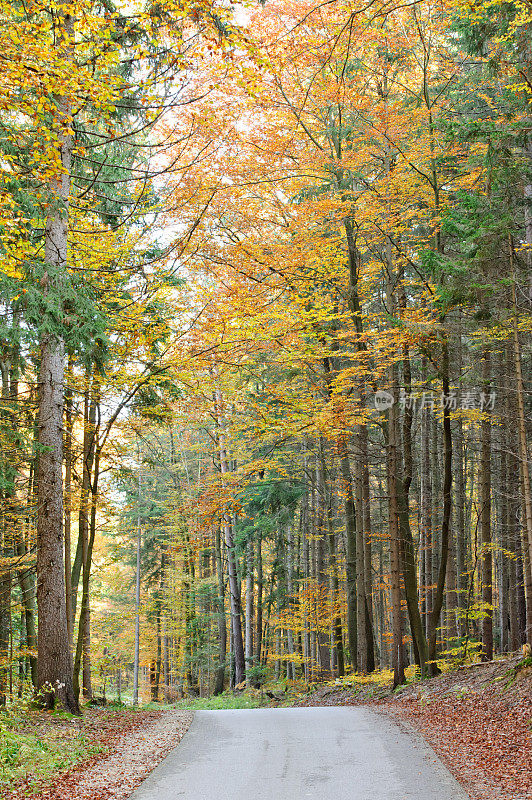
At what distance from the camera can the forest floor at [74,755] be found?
587 cm

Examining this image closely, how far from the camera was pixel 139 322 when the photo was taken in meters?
11.2

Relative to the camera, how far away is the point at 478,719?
29.1ft

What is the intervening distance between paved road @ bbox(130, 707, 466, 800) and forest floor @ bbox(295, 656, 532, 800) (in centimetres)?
33

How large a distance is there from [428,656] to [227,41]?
12674 mm

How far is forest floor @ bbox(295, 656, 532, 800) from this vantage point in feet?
20.2

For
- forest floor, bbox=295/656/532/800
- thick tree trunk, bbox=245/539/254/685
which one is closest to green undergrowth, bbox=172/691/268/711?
thick tree trunk, bbox=245/539/254/685

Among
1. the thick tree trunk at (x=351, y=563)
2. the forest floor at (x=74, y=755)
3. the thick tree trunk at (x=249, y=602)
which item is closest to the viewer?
the forest floor at (x=74, y=755)

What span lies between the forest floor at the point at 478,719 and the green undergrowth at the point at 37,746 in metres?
4.17

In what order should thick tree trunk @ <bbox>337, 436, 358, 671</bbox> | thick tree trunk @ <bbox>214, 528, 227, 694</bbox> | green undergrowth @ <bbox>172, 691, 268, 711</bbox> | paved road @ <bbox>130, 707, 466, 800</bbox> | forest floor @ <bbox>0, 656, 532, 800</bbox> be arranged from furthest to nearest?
thick tree trunk @ <bbox>214, 528, 227, 694</bbox> → green undergrowth @ <bbox>172, 691, 268, 711</bbox> → thick tree trunk @ <bbox>337, 436, 358, 671</bbox> → forest floor @ <bbox>0, 656, 532, 800</bbox> → paved road @ <bbox>130, 707, 466, 800</bbox>

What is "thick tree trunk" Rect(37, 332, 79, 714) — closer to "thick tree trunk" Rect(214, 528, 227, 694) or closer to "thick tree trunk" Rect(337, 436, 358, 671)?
"thick tree trunk" Rect(337, 436, 358, 671)

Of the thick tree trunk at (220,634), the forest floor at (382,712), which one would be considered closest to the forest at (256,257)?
the forest floor at (382,712)

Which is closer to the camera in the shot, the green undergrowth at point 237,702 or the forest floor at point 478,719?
the forest floor at point 478,719

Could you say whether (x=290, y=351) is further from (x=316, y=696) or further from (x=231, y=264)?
(x=316, y=696)

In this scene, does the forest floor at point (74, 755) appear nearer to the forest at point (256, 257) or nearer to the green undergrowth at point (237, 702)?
the forest at point (256, 257)
